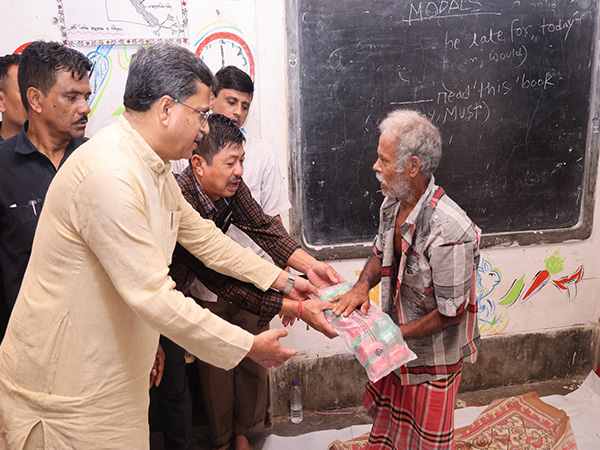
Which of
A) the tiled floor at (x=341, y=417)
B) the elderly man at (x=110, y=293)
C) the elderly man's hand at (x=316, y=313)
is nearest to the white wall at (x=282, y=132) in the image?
the tiled floor at (x=341, y=417)

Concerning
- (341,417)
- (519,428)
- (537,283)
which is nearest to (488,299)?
(537,283)

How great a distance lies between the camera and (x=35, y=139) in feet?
7.75

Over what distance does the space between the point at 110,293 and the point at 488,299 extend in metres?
2.87

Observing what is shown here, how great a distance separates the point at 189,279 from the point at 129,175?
1169 mm

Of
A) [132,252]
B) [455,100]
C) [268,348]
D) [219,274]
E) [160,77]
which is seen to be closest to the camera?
[132,252]

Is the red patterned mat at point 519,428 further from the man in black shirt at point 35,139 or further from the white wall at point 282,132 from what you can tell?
the man in black shirt at point 35,139

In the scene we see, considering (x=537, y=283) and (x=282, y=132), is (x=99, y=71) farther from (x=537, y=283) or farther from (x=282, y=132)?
(x=537, y=283)

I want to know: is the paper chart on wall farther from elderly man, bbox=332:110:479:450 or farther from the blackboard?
elderly man, bbox=332:110:479:450

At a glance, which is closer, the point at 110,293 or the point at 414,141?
the point at 110,293

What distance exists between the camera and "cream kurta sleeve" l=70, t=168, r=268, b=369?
4.55 ft

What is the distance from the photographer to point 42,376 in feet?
5.02

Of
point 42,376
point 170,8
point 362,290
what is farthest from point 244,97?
point 42,376

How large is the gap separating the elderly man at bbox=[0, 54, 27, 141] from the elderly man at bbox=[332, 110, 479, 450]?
6.19ft

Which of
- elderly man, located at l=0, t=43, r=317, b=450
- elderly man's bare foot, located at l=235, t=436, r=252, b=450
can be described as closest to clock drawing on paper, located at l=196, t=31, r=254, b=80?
elderly man, located at l=0, t=43, r=317, b=450
